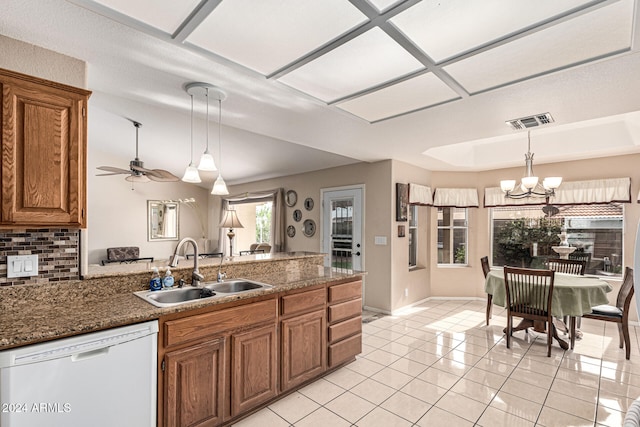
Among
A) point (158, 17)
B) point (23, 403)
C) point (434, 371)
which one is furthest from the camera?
point (434, 371)

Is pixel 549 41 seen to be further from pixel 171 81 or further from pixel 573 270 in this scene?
pixel 573 270

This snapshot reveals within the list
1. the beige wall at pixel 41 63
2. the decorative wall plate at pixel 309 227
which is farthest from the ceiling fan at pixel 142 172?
the decorative wall plate at pixel 309 227

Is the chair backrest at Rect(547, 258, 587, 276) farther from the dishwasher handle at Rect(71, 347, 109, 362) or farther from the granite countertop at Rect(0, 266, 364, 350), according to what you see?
the dishwasher handle at Rect(71, 347, 109, 362)

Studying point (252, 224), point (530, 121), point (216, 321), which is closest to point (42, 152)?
point (216, 321)

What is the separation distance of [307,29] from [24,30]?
154 centimetres

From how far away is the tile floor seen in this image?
223 centimetres

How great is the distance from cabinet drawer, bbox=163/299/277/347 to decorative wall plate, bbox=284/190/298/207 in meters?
4.04

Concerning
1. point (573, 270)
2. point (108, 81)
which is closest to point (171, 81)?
point (108, 81)

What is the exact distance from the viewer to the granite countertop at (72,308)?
1.43 m

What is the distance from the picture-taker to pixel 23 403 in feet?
4.38

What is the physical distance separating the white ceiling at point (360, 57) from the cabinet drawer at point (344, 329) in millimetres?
1950

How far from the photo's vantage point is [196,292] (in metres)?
2.35

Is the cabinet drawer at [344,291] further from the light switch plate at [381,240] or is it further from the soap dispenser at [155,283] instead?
the light switch plate at [381,240]

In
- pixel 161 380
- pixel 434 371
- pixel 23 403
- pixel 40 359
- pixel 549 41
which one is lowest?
pixel 434 371
